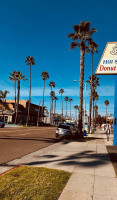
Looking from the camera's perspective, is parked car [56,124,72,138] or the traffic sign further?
parked car [56,124,72,138]

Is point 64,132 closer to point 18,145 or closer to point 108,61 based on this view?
point 18,145

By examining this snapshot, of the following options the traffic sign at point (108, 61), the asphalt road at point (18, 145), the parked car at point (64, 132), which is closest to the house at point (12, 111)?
the parked car at point (64, 132)

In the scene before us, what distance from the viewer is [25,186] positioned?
4512mm

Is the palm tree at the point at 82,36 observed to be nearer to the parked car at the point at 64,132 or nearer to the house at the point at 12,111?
the parked car at the point at 64,132

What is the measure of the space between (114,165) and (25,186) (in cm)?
446

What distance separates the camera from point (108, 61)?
49.8ft

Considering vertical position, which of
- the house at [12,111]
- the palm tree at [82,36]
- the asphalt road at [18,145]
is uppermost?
the palm tree at [82,36]

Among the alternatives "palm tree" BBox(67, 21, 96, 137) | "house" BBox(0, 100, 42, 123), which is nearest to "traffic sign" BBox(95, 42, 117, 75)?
"palm tree" BBox(67, 21, 96, 137)

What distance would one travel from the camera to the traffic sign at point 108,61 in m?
15.0

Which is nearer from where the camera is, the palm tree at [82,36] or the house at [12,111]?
the palm tree at [82,36]

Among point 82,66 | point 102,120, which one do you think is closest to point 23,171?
point 82,66

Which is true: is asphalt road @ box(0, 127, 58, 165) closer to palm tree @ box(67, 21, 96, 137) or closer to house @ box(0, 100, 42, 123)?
palm tree @ box(67, 21, 96, 137)

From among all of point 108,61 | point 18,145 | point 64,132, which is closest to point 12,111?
point 64,132

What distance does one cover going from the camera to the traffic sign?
49.2ft
